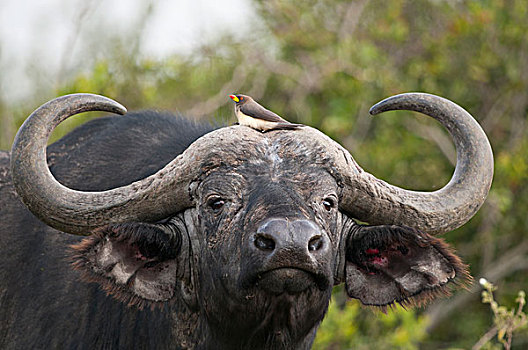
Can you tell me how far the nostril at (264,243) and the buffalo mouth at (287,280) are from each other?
0.32ft

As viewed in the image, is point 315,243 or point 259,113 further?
point 259,113

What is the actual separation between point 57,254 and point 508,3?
26.1 ft

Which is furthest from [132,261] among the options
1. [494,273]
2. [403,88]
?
[494,273]

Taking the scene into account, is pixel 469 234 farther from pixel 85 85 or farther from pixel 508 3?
pixel 85 85

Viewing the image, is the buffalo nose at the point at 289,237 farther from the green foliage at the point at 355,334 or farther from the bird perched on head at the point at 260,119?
the green foliage at the point at 355,334

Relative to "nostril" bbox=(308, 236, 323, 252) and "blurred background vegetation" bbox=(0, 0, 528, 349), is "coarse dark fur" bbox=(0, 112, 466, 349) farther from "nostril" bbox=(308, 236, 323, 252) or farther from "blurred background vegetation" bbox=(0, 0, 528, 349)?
"blurred background vegetation" bbox=(0, 0, 528, 349)

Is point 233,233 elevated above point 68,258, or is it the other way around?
point 233,233

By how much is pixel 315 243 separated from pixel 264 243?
0.22 meters

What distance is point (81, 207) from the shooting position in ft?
13.0

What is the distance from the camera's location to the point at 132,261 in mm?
4008

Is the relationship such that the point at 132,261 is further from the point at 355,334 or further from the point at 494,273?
the point at 494,273

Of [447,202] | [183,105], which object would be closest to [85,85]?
[183,105]

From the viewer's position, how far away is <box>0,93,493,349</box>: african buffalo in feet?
12.1


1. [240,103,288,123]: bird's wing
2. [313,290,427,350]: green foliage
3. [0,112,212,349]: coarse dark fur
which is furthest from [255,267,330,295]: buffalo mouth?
[313,290,427,350]: green foliage
